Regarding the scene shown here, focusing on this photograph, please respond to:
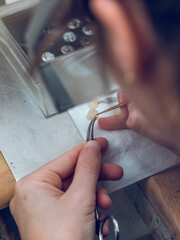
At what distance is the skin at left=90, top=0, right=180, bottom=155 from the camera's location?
0.67ft

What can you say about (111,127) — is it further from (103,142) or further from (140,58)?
(140,58)

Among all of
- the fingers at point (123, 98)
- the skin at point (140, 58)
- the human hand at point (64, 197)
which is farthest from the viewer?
the fingers at point (123, 98)

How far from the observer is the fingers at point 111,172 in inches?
18.5

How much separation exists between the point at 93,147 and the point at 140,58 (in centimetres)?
26

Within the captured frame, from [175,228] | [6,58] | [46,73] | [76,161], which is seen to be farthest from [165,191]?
[6,58]

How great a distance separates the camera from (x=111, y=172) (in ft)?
1.54

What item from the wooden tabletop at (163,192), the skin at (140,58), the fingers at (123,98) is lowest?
the wooden tabletop at (163,192)

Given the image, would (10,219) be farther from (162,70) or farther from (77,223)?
(162,70)

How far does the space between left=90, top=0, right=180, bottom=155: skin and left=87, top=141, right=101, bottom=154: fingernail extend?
205 millimetres

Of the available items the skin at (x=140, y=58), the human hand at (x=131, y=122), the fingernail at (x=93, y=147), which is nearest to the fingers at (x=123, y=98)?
the human hand at (x=131, y=122)

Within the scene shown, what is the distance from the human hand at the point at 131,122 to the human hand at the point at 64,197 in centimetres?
6

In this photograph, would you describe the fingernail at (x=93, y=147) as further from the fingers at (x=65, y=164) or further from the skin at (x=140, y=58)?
the skin at (x=140, y=58)

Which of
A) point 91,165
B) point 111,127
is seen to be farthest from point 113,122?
point 91,165

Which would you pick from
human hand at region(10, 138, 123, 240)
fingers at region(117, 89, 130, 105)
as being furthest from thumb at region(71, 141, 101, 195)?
fingers at region(117, 89, 130, 105)
